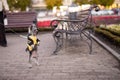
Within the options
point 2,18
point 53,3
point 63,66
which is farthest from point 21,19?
point 53,3

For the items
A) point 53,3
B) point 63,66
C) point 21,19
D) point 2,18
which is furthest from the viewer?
point 53,3

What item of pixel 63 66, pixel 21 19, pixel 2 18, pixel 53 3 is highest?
pixel 2 18

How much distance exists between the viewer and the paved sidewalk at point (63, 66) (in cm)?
542

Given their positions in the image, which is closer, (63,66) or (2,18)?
(63,66)

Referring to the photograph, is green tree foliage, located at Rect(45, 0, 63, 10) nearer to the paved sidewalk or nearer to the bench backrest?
the bench backrest

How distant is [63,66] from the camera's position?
246 inches

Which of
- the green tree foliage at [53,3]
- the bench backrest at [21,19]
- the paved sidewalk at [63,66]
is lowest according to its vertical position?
the green tree foliage at [53,3]

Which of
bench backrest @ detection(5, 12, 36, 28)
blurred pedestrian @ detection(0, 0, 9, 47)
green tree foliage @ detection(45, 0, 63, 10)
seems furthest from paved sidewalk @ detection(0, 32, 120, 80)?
green tree foliage @ detection(45, 0, 63, 10)

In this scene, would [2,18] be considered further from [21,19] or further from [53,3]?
[53,3]

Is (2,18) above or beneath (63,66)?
above

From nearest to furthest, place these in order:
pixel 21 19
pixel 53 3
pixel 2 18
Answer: pixel 2 18
pixel 21 19
pixel 53 3

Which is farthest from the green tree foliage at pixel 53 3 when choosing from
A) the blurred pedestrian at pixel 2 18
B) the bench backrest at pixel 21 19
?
the blurred pedestrian at pixel 2 18

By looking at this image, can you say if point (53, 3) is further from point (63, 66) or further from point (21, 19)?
point (63, 66)

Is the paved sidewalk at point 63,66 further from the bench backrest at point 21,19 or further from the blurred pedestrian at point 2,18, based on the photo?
the bench backrest at point 21,19
